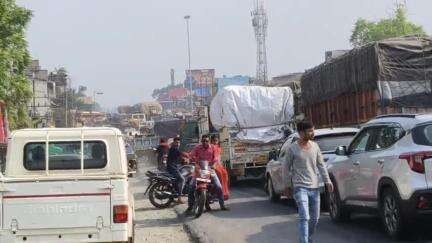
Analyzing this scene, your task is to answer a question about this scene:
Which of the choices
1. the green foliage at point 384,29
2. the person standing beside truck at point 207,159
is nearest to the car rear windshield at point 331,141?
the person standing beside truck at point 207,159

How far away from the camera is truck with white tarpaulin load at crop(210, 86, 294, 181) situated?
20.2 m

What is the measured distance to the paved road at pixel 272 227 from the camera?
31.6ft

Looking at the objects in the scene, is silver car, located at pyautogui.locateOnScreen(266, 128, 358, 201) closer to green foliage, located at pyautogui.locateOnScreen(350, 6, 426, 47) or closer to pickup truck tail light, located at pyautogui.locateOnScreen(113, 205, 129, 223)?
pickup truck tail light, located at pyautogui.locateOnScreen(113, 205, 129, 223)

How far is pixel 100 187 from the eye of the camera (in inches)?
313

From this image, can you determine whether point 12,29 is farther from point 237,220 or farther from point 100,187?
point 100,187

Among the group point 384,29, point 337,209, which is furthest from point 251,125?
point 384,29

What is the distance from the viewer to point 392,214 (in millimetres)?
8875

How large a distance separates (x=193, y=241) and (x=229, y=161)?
9688 mm

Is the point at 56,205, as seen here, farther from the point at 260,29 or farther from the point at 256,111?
the point at 260,29

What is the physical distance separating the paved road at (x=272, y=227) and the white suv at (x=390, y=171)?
37cm

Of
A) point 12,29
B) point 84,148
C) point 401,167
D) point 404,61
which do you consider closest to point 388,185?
point 401,167

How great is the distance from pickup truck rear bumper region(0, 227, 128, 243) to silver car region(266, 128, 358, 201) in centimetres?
389

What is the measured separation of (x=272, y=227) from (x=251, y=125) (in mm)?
9584

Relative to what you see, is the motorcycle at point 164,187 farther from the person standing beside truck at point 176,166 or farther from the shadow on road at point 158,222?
the shadow on road at point 158,222
